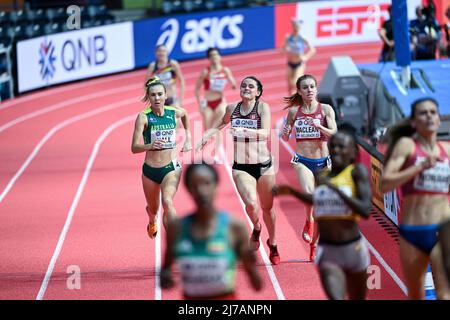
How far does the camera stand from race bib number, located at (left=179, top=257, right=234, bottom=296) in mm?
6113

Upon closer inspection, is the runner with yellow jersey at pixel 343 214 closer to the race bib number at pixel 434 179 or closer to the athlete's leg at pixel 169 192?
the race bib number at pixel 434 179

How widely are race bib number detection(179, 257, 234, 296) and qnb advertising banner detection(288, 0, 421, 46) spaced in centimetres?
2297

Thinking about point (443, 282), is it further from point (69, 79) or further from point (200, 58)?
point (200, 58)

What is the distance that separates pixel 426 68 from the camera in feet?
56.7

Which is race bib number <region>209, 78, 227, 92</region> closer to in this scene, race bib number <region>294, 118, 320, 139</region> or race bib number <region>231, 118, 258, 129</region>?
race bib number <region>294, 118, 320, 139</region>

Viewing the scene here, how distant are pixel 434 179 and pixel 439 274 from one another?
0.68m

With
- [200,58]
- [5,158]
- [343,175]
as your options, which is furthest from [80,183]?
[200,58]

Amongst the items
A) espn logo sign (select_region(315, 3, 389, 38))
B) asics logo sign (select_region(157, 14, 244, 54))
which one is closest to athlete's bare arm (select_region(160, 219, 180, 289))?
asics logo sign (select_region(157, 14, 244, 54))

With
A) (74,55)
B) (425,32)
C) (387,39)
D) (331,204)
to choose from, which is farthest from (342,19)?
(331,204)

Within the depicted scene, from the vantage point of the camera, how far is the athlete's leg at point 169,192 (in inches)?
390

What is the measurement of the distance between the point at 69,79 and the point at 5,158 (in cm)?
756

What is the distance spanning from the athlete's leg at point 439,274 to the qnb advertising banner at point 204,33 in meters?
19.1

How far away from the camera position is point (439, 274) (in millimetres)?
7285

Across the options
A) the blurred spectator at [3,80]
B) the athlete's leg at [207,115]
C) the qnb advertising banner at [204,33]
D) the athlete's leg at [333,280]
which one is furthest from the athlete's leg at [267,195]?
the qnb advertising banner at [204,33]
